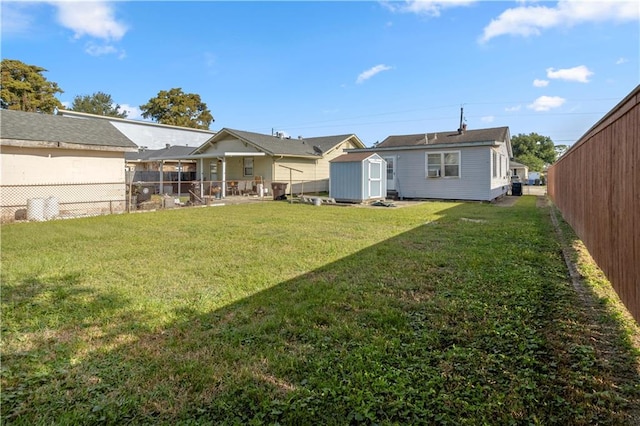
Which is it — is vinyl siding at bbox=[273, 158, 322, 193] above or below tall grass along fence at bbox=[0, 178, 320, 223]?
above

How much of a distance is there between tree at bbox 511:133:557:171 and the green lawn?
2533 inches

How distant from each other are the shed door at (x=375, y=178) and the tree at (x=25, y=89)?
3895 cm

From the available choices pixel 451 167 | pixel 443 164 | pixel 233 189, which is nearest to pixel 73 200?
pixel 233 189

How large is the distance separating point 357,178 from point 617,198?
11780 millimetres

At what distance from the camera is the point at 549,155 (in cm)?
6356

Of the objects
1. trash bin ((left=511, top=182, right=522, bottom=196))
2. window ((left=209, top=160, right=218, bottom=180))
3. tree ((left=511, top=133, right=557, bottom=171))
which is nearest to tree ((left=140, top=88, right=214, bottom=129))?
window ((left=209, top=160, right=218, bottom=180))

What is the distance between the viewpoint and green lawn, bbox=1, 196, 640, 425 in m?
2.04

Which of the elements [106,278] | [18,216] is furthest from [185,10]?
[106,278]

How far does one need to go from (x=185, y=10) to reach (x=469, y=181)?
1332 cm

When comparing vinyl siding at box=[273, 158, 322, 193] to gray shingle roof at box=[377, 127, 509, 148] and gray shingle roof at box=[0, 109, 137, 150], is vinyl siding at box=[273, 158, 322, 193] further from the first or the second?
gray shingle roof at box=[0, 109, 137, 150]

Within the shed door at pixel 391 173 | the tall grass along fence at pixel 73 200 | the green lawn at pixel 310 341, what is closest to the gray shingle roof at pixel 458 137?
the shed door at pixel 391 173

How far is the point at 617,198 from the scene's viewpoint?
3.55 meters

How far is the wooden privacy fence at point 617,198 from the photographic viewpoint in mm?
2906

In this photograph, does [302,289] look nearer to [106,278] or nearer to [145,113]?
[106,278]
